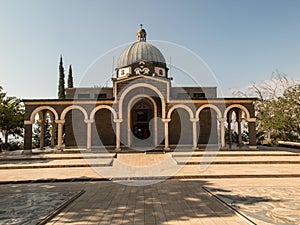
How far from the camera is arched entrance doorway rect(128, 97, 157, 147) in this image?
24.1m

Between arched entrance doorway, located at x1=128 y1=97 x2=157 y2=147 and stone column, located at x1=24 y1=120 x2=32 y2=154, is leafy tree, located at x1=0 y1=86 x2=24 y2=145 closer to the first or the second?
stone column, located at x1=24 y1=120 x2=32 y2=154

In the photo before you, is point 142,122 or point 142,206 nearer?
point 142,206

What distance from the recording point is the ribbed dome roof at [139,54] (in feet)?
91.3

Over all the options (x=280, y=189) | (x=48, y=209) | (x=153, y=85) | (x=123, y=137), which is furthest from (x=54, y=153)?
(x=280, y=189)

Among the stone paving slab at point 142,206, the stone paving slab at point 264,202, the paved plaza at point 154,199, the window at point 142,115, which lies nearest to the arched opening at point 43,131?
the window at point 142,115

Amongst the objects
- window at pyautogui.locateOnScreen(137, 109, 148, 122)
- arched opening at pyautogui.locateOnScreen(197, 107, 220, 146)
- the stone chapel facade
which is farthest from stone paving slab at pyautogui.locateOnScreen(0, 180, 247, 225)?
window at pyautogui.locateOnScreen(137, 109, 148, 122)

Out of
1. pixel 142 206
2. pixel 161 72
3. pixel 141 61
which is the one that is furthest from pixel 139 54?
pixel 142 206

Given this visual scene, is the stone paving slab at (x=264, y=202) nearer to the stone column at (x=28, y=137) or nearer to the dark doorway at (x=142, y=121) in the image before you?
the dark doorway at (x=142, y=121)

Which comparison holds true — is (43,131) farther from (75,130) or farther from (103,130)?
(103,130)

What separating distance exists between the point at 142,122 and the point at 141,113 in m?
1.03

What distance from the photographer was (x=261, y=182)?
8.97 metres

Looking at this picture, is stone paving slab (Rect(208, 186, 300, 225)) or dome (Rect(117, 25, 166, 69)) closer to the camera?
stone paving slab (Rect(208, 186, 300, 225))

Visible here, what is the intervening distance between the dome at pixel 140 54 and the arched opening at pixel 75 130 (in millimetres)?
8280

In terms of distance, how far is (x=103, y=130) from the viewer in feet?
78.1
